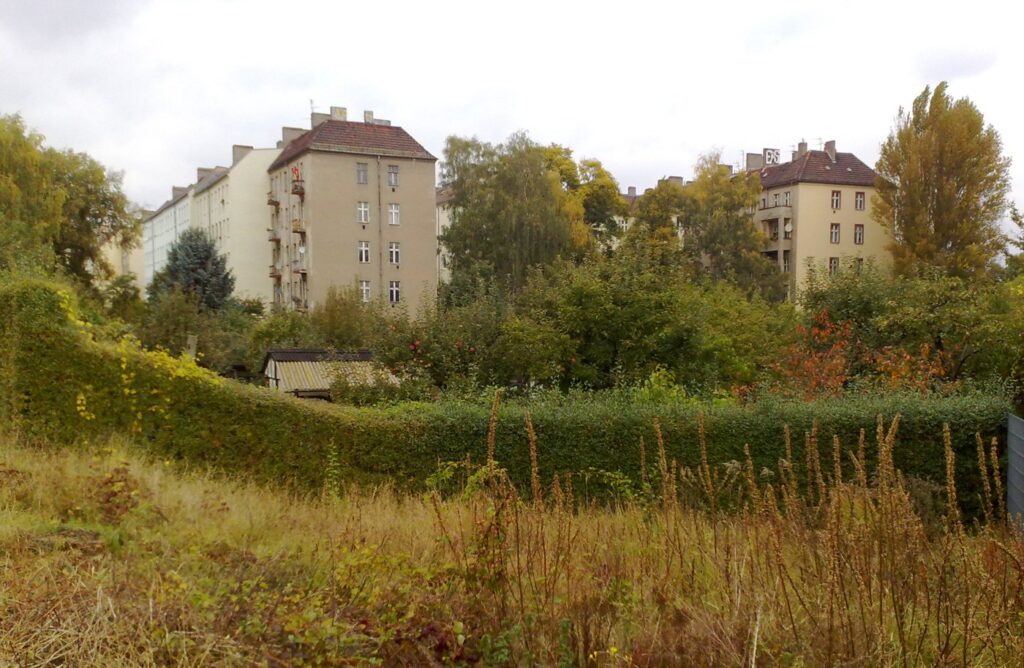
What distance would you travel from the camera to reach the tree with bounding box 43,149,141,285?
41781mm

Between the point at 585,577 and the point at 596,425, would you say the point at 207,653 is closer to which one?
the point at 585,577

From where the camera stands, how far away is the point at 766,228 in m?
60.9

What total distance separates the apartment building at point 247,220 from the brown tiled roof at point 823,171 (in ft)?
115

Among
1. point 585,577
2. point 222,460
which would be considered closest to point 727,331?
point 222,460

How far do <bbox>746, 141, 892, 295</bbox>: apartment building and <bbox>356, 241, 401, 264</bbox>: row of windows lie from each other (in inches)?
1012

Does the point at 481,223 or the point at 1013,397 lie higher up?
the point at 481,223

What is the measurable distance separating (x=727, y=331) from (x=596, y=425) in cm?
1328

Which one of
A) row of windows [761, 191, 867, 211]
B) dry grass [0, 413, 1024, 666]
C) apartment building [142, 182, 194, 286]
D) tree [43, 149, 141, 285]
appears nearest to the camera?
dry grass [0, 413, 1024, 666]

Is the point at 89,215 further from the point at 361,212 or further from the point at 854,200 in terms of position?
the point at 854,200

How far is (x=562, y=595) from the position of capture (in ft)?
15.7

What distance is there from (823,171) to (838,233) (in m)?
4.41

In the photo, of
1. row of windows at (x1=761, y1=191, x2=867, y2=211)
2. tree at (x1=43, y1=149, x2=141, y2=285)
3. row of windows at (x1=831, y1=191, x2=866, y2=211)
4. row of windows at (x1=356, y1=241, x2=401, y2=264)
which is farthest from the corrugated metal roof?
row of windows at (x1=831, y1=191, x2=866, y2=211)

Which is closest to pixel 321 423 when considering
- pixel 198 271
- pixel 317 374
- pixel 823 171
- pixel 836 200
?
pixel 317 374

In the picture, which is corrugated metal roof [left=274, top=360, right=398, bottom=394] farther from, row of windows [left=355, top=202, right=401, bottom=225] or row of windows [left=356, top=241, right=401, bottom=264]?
row of windows [left=355, top=202, right=401, bottom=225]
